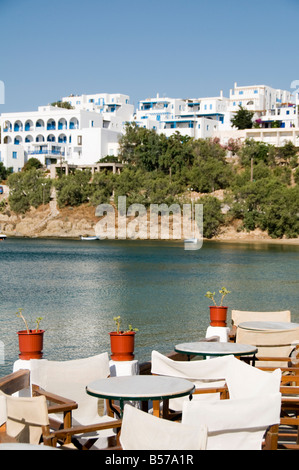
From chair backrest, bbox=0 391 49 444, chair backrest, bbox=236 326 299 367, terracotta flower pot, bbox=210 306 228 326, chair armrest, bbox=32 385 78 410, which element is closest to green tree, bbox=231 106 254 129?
terracotta flower pot, bbox=210 306 228 326

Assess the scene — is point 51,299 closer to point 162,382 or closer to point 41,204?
point 162,382

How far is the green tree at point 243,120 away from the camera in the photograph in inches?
3386

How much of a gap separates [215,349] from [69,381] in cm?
154

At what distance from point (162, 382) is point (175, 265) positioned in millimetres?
41968

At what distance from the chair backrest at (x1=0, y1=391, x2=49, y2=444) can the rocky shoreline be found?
73.5m

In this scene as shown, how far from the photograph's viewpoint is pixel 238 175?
244 ft

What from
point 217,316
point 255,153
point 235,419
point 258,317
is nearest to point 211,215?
point 255,153

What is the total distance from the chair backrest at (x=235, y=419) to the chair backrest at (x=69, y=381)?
166cm

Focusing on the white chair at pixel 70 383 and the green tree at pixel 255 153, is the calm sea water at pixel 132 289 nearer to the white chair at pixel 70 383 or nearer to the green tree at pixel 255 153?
the white chair at pixel 70 383

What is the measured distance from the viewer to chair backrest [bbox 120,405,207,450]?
10.5ft

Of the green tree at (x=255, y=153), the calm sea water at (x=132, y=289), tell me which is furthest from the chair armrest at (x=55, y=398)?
the green tree at (x=255, y=153)

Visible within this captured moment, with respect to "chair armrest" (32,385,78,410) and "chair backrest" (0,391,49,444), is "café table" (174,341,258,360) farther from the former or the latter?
"chair backrest" (0,391,49,444)

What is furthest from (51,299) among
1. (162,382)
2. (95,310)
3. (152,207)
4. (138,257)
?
(152,207)

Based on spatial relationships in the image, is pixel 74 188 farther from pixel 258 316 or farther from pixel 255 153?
pixel 258 316
